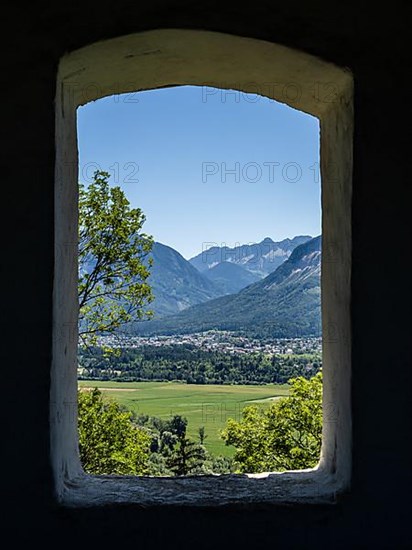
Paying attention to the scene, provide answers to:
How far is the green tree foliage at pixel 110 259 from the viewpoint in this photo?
5.08 meters

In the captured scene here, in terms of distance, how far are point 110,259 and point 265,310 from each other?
1.47 meters

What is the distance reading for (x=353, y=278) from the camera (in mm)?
1534

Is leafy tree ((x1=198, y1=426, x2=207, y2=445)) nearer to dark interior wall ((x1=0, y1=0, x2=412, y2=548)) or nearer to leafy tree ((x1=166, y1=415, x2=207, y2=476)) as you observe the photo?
leafy tree ((x1=166, y1=415, x2=207, y2=476))

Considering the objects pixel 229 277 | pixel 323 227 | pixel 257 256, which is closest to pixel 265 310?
pixel 257 256

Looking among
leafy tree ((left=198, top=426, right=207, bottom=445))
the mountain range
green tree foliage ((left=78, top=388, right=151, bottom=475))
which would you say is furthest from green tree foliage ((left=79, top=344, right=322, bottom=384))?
the mountain range

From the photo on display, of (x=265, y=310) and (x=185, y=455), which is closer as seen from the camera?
(x=185, y=455)

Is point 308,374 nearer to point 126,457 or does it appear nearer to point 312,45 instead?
point 126,457

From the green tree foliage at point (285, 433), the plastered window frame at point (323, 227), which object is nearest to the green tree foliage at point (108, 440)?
the green tree foliage at point (285, 433)

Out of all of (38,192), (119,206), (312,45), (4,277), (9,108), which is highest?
(119,206)

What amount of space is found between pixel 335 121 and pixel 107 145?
2.43 m

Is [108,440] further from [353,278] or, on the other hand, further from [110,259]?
[353,278]

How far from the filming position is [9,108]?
4.91 feet

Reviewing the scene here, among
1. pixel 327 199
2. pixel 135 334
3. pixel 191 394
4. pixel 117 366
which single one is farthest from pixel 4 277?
pixel 135 334

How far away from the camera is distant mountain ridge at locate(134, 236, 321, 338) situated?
158 inches
